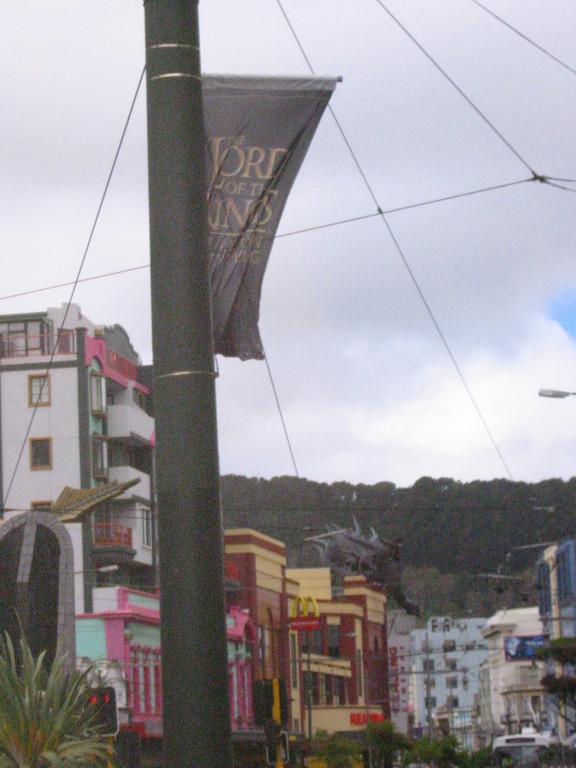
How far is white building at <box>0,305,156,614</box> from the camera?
2569 inches

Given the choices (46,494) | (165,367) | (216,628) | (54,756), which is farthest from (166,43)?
(46,494)

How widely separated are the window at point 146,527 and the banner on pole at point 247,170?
60.8 m

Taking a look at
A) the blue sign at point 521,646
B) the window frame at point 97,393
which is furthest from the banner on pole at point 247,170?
the blue sign at point 521,646

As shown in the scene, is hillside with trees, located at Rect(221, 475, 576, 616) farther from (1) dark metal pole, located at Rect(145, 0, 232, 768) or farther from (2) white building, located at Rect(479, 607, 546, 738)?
(1) dark metal pole, located at Rect(145, 0, 232, 768)

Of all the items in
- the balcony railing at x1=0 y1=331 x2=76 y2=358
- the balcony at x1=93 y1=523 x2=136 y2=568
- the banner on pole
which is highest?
the balcony railing at x1=0 y1=331 x2=76 y2=358

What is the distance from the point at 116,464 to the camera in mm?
69750

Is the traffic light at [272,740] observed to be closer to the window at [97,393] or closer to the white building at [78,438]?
the white building at [78,438]

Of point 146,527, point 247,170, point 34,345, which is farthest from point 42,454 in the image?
point 247,170

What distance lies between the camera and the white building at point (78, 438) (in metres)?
65.2

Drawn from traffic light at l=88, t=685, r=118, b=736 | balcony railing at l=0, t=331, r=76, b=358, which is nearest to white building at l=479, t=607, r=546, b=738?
balcony railing at l=0, t=331, r=76, b=358

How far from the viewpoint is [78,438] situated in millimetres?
65938

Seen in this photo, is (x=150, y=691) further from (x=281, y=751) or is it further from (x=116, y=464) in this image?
(x=281, y=751)

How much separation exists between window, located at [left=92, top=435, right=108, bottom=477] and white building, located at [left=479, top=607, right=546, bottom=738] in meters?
58.4

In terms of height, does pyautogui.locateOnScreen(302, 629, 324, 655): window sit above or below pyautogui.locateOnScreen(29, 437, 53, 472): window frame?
below
